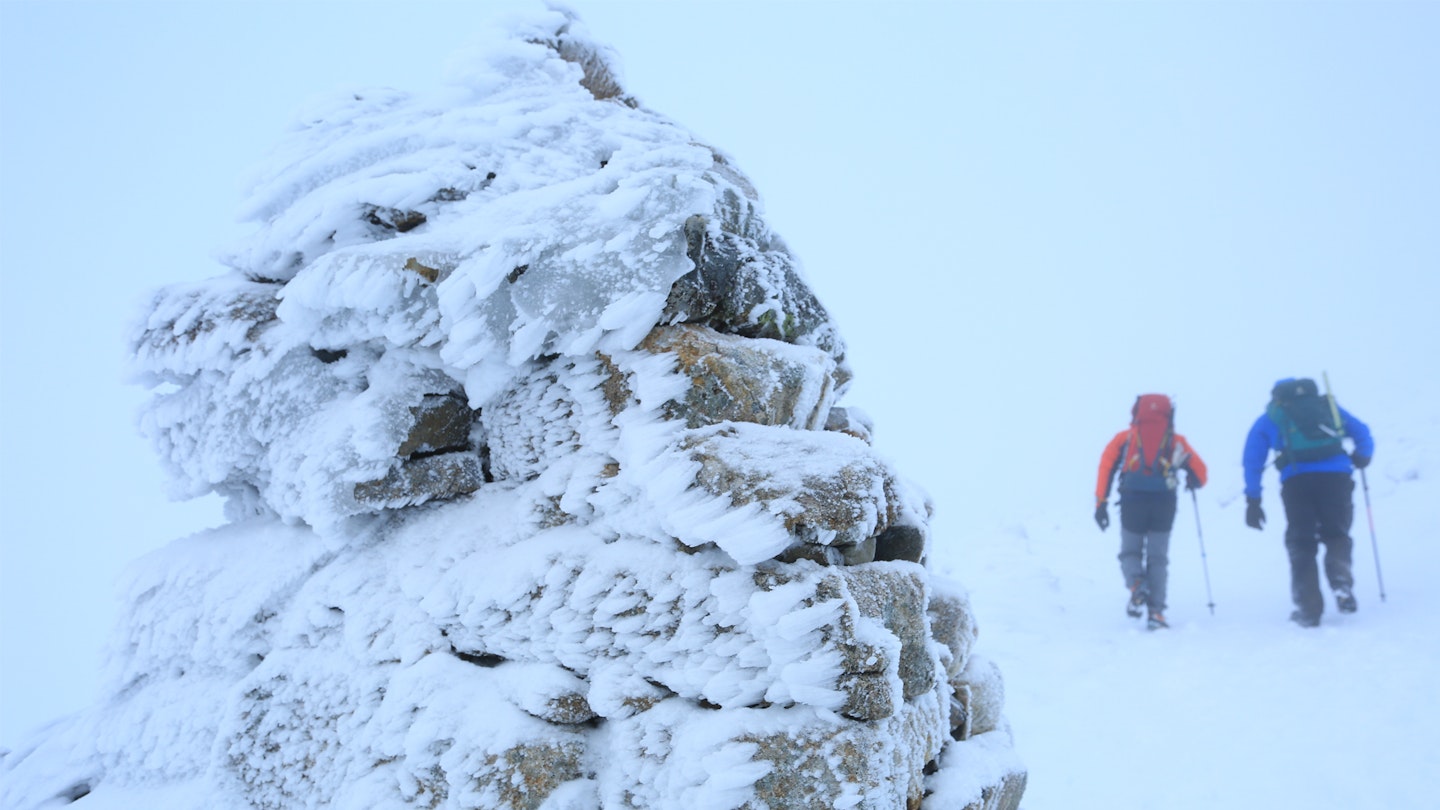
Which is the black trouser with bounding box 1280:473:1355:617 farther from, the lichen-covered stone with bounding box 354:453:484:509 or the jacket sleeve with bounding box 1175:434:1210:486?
the lichen-covered stone with bounding box 354:453:484:509

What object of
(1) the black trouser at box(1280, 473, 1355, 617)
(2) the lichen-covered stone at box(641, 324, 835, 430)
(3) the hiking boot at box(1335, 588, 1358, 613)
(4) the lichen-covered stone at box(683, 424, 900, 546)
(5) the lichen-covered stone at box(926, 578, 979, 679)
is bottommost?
(3) the hiking boot at box(1335, 588, 1358, 613)

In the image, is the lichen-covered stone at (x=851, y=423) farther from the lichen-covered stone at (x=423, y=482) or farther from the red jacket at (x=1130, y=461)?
the red jacket at (x=1130, y=461)

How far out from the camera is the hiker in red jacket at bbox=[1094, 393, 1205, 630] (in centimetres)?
952

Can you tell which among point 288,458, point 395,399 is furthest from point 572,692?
point 288,458

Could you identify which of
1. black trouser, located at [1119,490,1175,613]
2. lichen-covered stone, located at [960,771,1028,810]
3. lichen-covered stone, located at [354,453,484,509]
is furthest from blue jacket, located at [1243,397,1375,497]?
lichen-covered stone, located at [354,453,484,509]

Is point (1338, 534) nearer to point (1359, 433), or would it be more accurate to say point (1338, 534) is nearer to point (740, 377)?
point (1359, 433)

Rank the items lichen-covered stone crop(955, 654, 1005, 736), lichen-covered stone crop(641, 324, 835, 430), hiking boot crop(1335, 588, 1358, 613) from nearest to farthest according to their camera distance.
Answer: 1. lichen-covered stone crop(641, 324, 835, 430)
2. lichen-covered stone crop(955, 654, 1005, 736)
3. hiking boot crop(1335, 588, 1358, 613)

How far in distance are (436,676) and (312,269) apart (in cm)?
187

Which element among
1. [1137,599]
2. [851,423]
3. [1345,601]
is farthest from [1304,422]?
[851,423]

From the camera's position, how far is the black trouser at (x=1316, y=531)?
8.32 m

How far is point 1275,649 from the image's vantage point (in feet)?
24.5

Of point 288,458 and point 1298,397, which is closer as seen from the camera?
point 288,458

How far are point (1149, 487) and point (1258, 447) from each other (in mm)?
1423

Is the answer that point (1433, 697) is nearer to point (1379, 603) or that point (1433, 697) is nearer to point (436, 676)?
point (1379, 603)
